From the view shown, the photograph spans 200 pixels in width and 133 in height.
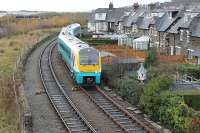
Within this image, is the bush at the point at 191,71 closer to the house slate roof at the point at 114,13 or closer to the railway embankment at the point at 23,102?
the railway embankment at the point at 23,102

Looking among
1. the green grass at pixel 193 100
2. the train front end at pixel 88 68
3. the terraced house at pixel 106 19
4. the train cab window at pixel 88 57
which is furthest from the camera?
the terraced house at pixel 106 19

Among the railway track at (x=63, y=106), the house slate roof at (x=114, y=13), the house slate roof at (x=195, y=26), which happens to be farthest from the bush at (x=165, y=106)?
the house slate roof at (x=114, y=13)

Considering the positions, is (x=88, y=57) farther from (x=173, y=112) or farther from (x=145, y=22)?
(x=145, y=22)

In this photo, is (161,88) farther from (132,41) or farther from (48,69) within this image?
(132,41)

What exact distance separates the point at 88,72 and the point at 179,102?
10.4 meters

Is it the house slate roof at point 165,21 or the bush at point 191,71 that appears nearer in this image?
the bush at point 191,71

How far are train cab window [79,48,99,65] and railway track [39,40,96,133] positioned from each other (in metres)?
2.48

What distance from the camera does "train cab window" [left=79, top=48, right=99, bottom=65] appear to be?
98.5ft

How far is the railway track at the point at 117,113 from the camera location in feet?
68.0

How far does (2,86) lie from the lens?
Result: 30625 mm

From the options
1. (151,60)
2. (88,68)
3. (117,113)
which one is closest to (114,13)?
(151,60)

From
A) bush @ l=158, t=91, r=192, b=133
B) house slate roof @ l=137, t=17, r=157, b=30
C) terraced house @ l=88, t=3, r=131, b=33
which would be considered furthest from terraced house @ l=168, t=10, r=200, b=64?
terraced house @ l=88, t=3, r=131, b=33

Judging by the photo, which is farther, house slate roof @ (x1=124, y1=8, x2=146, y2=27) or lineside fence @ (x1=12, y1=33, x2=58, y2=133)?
house slate roof @ (x1=124, y1=8, x2=146, y2=27)

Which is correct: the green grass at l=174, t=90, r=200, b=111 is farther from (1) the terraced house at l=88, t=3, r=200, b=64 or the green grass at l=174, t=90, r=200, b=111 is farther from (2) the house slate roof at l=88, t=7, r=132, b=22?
(2) the house slate roof at l=88, t=7, r=132, b=22
